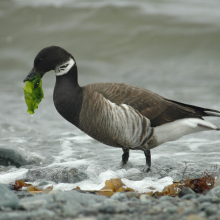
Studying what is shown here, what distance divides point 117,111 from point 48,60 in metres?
1.41

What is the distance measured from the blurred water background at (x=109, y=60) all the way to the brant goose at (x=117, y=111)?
2.59 ft

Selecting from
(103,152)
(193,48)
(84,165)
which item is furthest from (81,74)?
(84,165)

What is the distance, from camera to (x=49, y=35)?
54.2 ft

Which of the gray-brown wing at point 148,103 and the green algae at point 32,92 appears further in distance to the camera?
the green algae at point 32,92

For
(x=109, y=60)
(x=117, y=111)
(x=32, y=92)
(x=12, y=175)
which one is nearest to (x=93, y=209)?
(x=117, y=111)

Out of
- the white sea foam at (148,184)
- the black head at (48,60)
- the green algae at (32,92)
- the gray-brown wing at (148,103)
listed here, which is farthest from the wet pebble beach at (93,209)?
the black head at (48,60)

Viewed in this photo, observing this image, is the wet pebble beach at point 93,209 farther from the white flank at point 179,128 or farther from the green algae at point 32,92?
the green algae at point 32,92

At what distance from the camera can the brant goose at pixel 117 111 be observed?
19.1ft

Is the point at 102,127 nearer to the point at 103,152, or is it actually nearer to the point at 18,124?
the point at 103,152

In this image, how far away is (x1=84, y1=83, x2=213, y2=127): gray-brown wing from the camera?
5.91 meters

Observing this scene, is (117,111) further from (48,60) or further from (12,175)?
(12,175)

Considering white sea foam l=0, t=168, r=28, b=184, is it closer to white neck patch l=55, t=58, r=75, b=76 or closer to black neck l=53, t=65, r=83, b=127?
black neck l=53, t=65, r=83, b=127

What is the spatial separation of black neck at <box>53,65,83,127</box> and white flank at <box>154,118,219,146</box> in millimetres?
1280

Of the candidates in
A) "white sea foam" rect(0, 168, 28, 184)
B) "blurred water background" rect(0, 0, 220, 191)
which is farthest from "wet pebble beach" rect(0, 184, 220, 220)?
"blurred water background" rect(0, 0, 220, 191)
